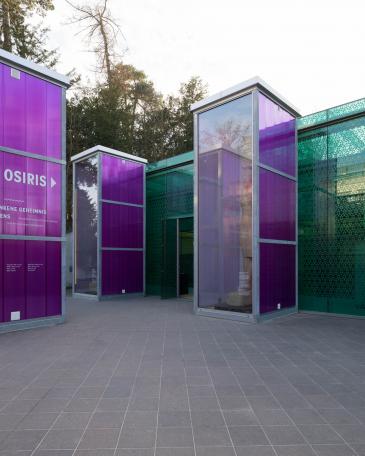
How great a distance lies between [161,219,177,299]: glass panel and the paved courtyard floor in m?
5.02

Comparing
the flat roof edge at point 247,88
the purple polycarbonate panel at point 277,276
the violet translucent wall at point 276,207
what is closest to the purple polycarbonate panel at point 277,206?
the violet translucent wall at point 276,207

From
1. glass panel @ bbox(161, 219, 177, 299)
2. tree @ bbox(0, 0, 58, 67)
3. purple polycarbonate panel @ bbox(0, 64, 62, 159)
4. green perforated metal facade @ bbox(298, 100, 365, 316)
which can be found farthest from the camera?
tree @ bbox(0, 0, 58, 67)

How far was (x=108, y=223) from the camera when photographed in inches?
486

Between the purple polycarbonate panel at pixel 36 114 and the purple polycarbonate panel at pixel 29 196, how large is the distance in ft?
1.03

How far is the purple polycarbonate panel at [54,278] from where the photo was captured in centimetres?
781

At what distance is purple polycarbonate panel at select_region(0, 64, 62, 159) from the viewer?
7.16 m

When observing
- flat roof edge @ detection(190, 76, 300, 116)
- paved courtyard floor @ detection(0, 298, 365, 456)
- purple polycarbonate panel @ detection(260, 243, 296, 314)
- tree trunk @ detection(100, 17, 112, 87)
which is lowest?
paved courtyard floor @ detection(0, 298, 365, 456)

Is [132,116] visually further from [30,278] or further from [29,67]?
[30,278]

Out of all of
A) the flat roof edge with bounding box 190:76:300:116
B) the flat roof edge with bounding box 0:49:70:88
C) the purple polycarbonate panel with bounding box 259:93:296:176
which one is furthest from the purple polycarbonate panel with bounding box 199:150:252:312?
the flat roof edge with bounding box 0:49:70:88

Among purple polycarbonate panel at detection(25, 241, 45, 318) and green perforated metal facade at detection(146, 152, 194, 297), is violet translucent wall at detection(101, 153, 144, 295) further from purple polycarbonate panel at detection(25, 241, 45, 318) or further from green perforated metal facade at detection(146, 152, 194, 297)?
purple polycarbonate panel at detection(25, 241, 45, 318)

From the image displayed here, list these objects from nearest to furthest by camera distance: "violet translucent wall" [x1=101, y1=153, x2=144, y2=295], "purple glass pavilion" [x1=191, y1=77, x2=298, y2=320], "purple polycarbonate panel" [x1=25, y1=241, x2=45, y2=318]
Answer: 1. "purple polycarbonate panel" [x1=25, y1=241, x2=45, y2=318]
2. "purple glass pavilion" [x1=191, y1=77, x2=298, y2=320]
3. "violet translucent wall" [x1=101, y1=153, x2=144, y2=295]

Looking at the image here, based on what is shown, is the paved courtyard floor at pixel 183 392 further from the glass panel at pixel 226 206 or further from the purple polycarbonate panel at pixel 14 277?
the glass panel at pixel 226 206

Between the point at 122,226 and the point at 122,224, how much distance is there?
7 centimetres

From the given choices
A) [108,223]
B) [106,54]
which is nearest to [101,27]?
[106,54]
